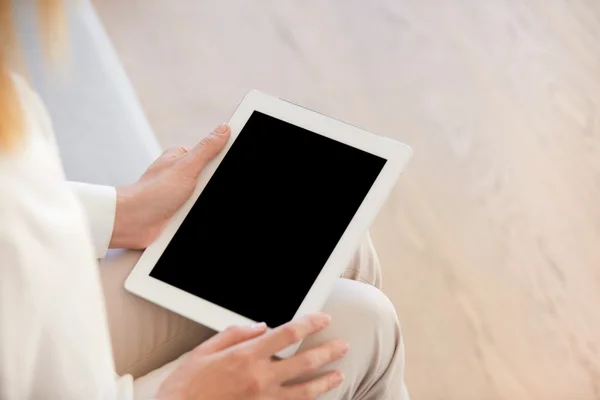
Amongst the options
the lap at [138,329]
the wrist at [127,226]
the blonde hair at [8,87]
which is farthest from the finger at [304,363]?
the blonde hair at [8,87]

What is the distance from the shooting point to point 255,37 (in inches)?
61.3

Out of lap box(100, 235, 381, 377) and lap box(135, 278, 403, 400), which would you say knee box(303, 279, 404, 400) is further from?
lap box(100, 235, 381, 377)

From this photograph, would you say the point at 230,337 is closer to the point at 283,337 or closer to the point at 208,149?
the point at 283,337

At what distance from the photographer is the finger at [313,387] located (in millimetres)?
699

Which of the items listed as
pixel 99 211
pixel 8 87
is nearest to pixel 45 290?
pixel 8 87

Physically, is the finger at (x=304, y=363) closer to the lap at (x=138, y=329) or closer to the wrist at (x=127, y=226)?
the lap at (x=138, y=329)

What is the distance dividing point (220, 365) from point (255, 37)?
100cm

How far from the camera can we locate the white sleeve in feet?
2.59

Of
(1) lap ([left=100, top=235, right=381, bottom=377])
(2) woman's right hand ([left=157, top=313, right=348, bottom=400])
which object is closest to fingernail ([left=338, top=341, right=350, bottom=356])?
(2) woman's right hand ([left=157, top=313, right=348, bottom=400])

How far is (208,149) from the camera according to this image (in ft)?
2.72

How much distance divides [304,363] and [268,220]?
17cm

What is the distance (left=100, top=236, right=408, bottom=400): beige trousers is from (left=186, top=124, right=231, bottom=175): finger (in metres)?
0.12

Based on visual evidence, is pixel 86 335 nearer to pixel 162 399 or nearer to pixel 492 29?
pixel 162 399

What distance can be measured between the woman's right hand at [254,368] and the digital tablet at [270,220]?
0.04m
